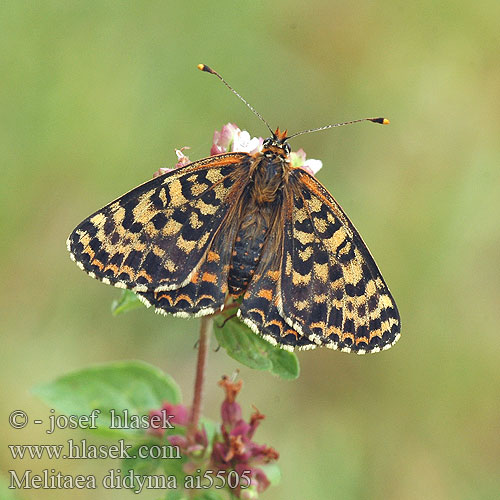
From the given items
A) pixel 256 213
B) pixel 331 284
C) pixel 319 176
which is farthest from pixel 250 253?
pixel 319 176

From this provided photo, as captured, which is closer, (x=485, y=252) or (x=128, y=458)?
(x=128, y=458)

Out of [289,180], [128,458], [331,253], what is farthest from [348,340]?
[128,458]

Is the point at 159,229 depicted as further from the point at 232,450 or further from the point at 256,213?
the point at 232,450

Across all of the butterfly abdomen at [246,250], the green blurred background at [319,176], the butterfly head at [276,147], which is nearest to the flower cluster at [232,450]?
the butterfly abdomen at [246,250]

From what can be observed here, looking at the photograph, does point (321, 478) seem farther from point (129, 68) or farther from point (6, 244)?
point (129, 68)

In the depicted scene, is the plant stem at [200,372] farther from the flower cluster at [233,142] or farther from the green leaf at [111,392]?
the flower cluster at [233,142]

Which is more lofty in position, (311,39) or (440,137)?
(311,39)
